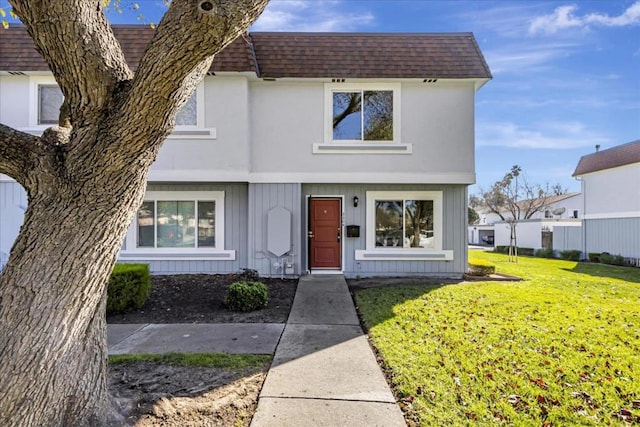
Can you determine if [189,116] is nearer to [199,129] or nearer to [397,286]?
[199,129]

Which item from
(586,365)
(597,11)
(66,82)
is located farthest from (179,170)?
(597,11)

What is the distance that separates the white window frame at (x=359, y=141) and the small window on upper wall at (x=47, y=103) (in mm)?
7420

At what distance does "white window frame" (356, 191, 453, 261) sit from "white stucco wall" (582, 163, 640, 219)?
1372 centimetres

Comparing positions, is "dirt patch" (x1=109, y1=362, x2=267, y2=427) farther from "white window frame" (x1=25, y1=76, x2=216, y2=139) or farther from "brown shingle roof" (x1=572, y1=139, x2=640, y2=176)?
"brown shingle roof" (x1=572, y1=139, x2=640, y2=176)

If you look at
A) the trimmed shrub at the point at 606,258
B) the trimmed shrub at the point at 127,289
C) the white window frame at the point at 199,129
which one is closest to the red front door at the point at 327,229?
the white window frame at the point at 199,129

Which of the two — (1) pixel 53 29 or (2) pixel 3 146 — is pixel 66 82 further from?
(2) pixel 3 146

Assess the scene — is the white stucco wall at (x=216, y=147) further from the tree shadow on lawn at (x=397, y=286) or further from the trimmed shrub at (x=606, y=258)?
the trimmed shrub at (x=606, y=258)

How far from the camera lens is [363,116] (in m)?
10.5

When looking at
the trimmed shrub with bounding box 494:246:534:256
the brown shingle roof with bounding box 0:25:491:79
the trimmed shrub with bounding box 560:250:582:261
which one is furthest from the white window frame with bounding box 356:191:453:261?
the trimmed shrub with bounding box 494:246:534:256

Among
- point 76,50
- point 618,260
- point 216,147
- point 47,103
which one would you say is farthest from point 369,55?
point 618,260

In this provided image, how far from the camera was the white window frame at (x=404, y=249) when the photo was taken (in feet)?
34.5

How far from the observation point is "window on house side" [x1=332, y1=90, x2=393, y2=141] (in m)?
10.5

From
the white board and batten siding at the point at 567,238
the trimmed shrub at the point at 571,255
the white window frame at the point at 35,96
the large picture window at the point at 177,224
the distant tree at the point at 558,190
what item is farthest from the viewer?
the distant tree at the point at 558,190

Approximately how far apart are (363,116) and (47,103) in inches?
355
